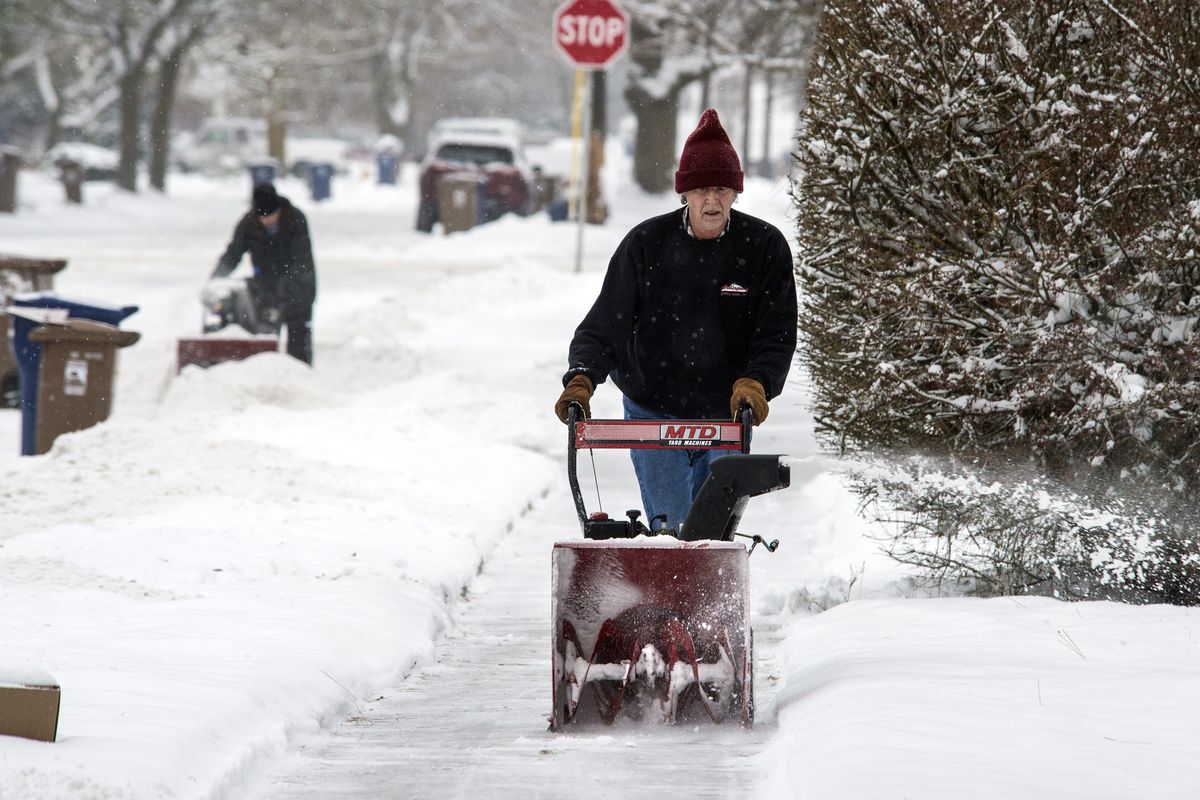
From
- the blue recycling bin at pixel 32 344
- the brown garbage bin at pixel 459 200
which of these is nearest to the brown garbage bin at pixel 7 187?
the brown garbage bin at pixel 459 200

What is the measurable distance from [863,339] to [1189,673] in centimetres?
188

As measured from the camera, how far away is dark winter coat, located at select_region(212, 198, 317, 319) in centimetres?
1330

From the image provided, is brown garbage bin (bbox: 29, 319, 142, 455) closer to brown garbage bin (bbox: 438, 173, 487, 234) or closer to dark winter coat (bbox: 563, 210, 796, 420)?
dark winter coat (bbox: 563, 210, 796, 420)

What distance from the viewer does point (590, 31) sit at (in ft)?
64.6

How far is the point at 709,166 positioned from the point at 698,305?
447 millimetres

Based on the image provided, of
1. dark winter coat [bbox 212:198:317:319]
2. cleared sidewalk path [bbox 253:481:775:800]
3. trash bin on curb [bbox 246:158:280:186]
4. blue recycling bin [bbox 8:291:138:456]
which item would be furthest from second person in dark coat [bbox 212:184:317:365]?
trash bin on curb [bbox 246:158:280:186]

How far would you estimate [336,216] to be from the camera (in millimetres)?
38375

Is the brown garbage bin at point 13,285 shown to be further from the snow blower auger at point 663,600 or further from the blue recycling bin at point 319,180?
the blue recycling bin at point 319,180

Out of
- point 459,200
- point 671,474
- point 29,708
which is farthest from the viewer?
point 459,200

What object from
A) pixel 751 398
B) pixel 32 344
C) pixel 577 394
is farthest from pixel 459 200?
pixel 751 398

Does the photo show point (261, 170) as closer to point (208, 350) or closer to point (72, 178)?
point (72, 178)

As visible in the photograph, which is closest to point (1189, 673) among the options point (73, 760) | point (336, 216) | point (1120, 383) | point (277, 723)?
point (1120, 383)

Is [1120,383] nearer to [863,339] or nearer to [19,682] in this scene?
[863,339]

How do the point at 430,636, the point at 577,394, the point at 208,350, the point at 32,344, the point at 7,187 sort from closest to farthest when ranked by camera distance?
1. the point at 577,394
2. the point at 430,636
3. the point at 32,344
4. the point at 208,350
5. the point at 7,187
